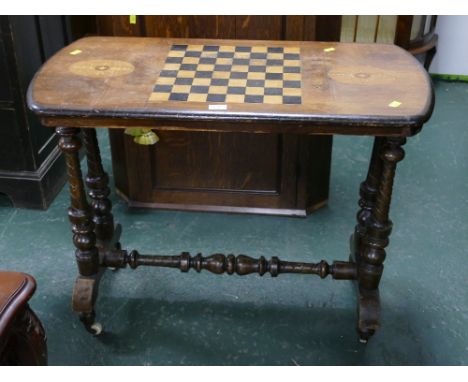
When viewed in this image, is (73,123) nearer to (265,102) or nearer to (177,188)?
(265,102)

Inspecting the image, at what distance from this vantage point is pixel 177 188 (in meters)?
3.12

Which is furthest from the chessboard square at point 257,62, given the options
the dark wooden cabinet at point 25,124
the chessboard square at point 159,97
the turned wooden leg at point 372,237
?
the dark wooden cabinet at point 25,124

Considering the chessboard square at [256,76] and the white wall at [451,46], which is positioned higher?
the chessboard square at [256,76]

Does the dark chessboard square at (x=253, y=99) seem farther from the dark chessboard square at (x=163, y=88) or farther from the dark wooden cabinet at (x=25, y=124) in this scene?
the dark wooden cabinet at (x=25, y=124)

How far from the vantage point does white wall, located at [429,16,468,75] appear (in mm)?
4543

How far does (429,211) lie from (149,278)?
1.50 meters

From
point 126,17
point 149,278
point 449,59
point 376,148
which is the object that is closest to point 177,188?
point 149,278

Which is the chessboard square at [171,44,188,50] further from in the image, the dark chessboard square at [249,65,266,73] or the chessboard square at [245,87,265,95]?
the chessboard square at [245,87,265,95]

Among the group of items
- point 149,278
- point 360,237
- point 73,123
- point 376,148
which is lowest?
point 149,278

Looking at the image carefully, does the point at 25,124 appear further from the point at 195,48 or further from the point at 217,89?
the point at 217,89

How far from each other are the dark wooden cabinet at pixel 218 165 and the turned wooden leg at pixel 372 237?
0.54m

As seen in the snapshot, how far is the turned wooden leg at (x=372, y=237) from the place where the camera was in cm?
213

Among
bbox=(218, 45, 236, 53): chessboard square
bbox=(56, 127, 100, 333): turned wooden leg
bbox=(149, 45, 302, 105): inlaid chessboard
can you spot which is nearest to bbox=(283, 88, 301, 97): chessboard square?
bbox=(149, 45, 302, 105): inlaid chessboard

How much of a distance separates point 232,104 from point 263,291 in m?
1.04
